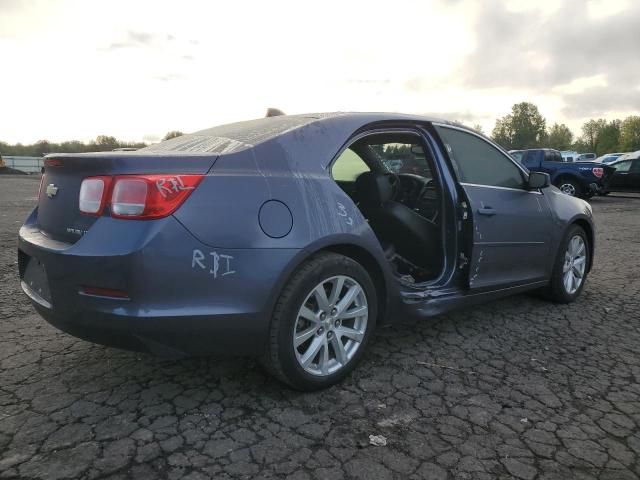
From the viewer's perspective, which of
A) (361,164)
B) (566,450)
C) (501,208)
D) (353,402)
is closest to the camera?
(566,450)

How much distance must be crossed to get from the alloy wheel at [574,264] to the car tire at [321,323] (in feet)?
7.91

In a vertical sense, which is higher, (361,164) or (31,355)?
(361,164)

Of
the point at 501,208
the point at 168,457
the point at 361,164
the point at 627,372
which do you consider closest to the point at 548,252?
the point at 501,208

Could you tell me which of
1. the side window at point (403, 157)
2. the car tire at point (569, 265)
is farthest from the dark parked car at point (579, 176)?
the side window at point (403, 157)

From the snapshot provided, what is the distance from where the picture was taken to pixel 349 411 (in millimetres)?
2459

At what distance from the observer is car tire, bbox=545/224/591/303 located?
4.29 meters

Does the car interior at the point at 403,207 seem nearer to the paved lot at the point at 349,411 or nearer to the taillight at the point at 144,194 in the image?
the paved lot at the point at 349,411

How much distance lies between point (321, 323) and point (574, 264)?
2964mm

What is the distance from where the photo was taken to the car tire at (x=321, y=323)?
96.0 inches

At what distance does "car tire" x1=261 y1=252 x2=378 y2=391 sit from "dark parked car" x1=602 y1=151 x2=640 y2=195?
16798 millimetres

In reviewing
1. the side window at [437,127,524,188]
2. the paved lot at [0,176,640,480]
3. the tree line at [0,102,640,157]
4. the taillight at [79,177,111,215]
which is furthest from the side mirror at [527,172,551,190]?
the tree line at [0,102,640,157]

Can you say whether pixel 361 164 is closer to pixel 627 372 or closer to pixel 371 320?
pixel 371 320

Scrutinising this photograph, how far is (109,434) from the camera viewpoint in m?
2.22

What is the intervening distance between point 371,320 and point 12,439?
1.79 m
